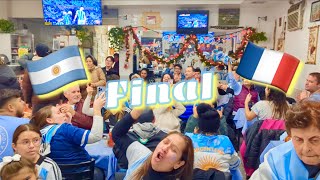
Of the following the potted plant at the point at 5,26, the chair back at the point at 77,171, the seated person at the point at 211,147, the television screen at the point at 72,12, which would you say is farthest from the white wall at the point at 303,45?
the potted plant at the point at 5,26

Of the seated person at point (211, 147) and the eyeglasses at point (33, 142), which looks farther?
the seated person at point (211, 147)

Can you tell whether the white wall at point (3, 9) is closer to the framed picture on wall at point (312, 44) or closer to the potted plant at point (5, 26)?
the potted plant at point (5, 26)

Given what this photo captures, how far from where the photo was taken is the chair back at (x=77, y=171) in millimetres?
2340

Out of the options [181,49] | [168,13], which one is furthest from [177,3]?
[181,49]

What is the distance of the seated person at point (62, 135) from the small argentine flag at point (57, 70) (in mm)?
343

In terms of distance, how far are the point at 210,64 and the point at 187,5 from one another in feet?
7.01

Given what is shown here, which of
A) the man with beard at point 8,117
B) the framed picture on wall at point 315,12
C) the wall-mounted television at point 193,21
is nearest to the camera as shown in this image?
the man with beard at point 8,117

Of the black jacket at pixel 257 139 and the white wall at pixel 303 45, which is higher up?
the white wall at pixel 303 45

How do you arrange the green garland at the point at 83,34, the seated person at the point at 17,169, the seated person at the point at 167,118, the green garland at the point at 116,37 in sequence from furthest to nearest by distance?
1. the green garland at the point at 83,34
2. the green garland at the point at 116,37
3. the seated person at the point at 167,118
4. the seated person at the point at 17,169

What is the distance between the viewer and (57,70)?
1896 millimetres

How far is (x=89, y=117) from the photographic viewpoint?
3.24 m

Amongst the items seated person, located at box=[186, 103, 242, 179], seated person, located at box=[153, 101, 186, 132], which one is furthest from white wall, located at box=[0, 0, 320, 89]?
seated person, located at box=[186, 103, 242, 179]

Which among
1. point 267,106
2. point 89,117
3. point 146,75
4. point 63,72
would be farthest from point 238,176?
point 146,75

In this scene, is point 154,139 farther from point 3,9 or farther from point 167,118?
point 3,9
